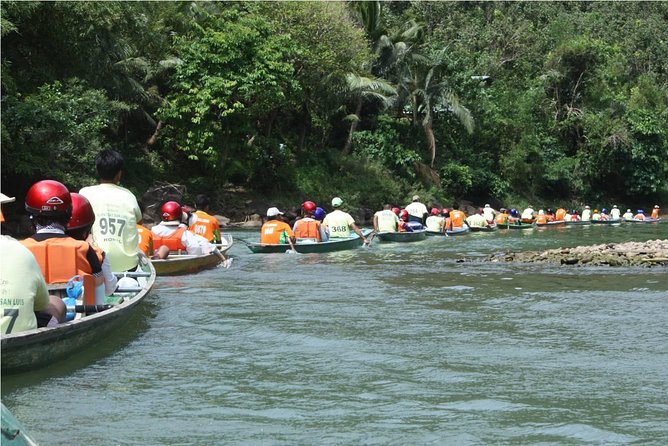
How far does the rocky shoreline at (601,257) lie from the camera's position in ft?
50.6

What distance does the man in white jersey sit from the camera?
850 centimetres

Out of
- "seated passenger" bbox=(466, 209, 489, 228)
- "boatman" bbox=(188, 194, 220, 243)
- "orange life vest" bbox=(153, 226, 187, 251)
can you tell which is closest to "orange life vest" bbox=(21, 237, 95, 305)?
"orange life vest" bbox=(153, 226, 187, 251)

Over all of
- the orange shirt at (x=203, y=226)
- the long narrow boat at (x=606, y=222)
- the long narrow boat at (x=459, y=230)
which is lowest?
the long narrow boat at (x=606, y=222)

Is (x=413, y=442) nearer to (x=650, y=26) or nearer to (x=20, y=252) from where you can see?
(x=20, y=252)

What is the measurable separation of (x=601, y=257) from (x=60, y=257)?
11.2 meters

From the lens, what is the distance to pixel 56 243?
691 centimetres

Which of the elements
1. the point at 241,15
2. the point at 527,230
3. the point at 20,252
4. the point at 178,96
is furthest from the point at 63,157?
the point at 20,252

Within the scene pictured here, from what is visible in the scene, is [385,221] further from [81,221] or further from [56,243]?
[56,243]

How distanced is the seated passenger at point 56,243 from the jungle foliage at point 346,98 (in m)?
14.6

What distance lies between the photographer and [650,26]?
4697 centimetres

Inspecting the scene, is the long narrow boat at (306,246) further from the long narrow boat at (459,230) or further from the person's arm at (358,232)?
the long narrow boat at (459,230)

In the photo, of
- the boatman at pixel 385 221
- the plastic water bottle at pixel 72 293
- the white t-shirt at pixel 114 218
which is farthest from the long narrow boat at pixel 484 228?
the plastic water bottle at pixel 72 293

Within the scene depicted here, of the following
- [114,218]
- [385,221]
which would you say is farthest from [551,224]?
[114,218]

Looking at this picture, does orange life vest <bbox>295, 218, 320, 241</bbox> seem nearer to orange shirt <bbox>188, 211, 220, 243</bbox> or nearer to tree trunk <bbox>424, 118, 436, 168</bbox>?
orange shirt <bbox>188, 211, 220, 243</bbox>
